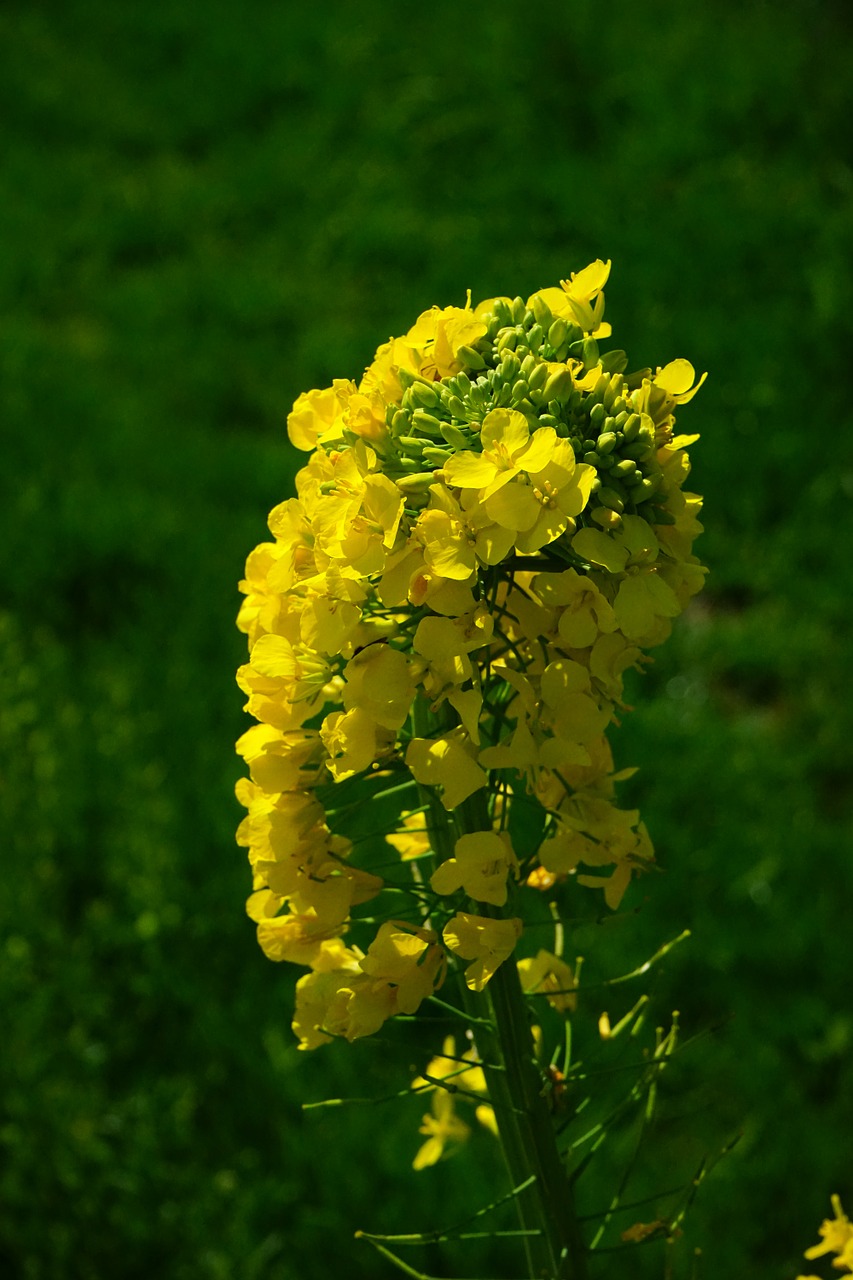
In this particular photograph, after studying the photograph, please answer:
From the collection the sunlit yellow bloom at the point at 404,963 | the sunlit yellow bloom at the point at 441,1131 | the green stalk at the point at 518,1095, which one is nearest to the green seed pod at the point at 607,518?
the green stalk at the point at 518,1095

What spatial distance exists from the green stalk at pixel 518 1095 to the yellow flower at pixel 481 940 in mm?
66

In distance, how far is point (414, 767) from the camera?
1.06 metres

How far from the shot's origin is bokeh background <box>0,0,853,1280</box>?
2.23m

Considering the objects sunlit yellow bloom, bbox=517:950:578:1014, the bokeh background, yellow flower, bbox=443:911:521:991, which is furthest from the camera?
the bokeh background

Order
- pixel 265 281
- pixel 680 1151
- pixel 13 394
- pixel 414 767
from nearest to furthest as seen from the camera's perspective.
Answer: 1. pixel 414 767
2. pixel 680 1151
3. pixel 13 394
4. pixel 265 281

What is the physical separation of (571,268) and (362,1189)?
2.89 meters

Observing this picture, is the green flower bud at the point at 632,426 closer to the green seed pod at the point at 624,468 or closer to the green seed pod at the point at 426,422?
the green seed pod at the point at 624,468

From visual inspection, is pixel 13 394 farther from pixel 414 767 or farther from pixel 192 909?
pixel 414 767

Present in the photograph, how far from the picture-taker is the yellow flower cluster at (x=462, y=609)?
3.39 feet

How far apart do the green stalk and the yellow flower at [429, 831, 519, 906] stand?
8 centimetres

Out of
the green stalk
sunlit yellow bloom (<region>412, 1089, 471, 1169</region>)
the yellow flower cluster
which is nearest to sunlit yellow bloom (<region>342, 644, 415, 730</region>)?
the yellow flower cluster

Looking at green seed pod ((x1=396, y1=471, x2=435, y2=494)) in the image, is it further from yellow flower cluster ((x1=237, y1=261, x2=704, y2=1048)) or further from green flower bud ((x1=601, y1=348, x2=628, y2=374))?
green flower bud ((x1=601, y1=348, x2=628, y2=374))

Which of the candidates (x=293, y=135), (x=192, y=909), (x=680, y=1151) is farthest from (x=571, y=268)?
(x=680, y=1151)

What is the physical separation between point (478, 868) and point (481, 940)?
6 cm
